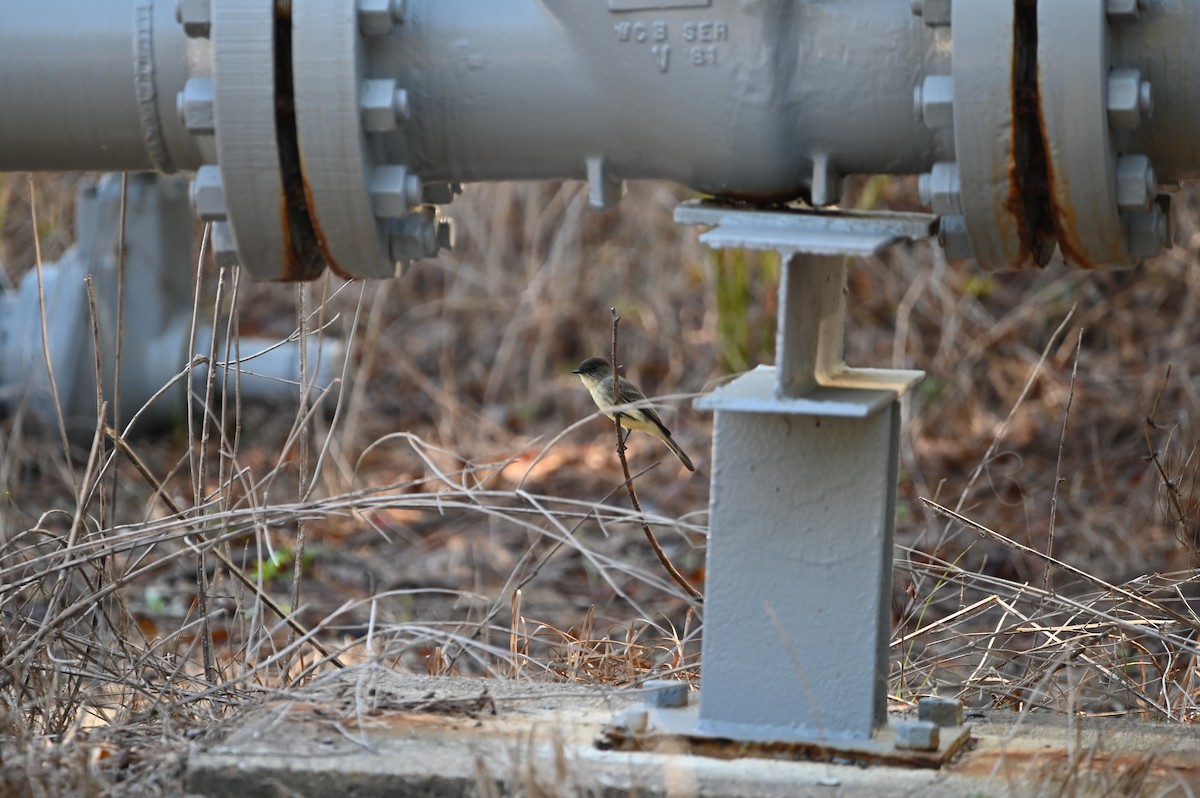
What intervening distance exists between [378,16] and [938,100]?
0.64 meters

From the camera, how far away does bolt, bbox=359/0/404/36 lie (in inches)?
69.0

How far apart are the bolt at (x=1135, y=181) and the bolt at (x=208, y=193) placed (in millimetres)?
1047

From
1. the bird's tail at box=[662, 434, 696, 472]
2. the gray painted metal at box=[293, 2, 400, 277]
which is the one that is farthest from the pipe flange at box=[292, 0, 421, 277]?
the bird's tail at box=[662, 434, 696, 472]

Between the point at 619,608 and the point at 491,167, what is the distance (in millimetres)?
3086

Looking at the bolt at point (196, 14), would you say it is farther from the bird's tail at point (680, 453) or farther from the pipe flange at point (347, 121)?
the bird's tail at point (680, 453)

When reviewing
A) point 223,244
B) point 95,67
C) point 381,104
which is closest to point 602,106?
point 381,104

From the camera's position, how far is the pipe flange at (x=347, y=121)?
1.74m

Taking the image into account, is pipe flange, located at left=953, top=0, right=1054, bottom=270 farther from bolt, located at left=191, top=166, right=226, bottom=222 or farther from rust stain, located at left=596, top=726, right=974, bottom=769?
bolt, located at left=191, top=166, right=226, bottom=222

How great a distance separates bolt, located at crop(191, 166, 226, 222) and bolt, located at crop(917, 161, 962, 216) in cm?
84

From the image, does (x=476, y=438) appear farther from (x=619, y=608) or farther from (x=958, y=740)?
(x=958, y=740)

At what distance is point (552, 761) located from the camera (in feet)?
6.22

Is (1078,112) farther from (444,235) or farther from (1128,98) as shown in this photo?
(444,235)

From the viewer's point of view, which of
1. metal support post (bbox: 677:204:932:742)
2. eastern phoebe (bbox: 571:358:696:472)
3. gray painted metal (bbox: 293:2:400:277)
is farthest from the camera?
eastern phoebe (bbox: 571:358:696:472)

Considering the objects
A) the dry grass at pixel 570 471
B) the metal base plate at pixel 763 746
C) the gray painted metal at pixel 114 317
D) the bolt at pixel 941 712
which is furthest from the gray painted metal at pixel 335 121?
the gray painted metal at pixel 114 317
